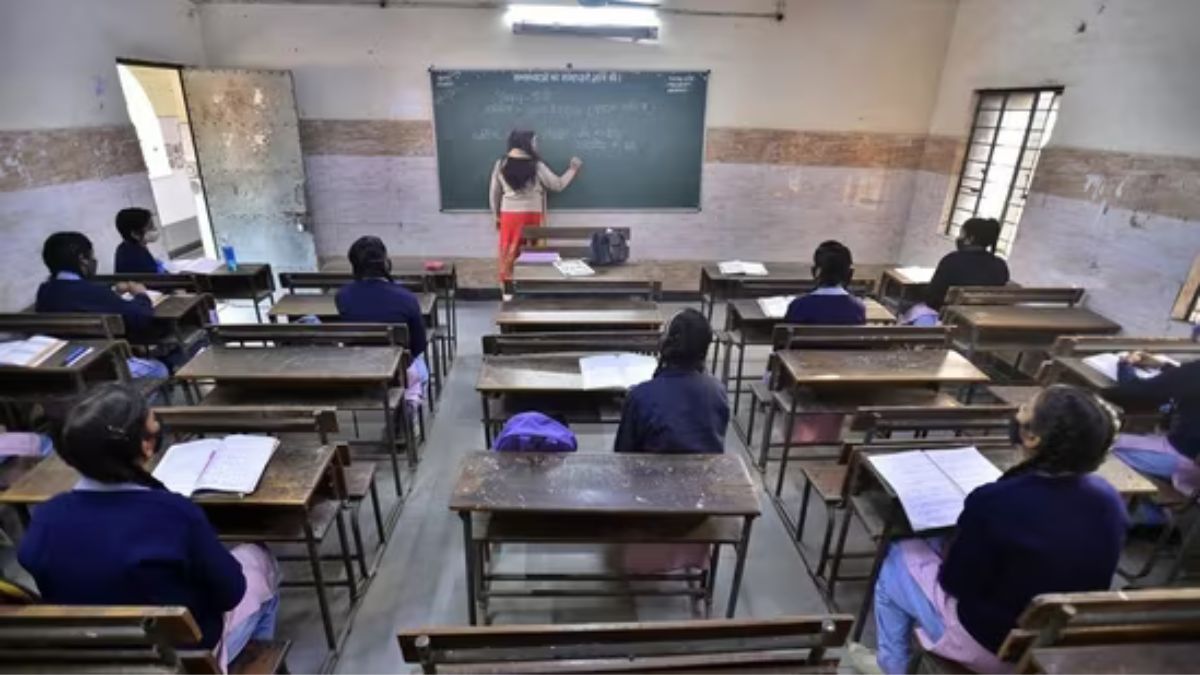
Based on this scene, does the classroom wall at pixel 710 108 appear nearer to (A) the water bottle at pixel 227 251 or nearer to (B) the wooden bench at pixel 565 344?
(A) the water bottle at pixel 227 251

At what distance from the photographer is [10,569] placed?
2.46 m

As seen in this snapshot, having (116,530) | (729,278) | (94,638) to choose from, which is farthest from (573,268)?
(94,638)

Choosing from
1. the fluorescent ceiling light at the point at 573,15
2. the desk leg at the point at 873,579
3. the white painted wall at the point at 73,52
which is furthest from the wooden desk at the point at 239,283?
the desk leg at the point at 873,579

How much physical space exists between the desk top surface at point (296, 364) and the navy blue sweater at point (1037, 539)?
2278 millimetres

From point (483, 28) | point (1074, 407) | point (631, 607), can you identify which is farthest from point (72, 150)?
point (1074, 407)

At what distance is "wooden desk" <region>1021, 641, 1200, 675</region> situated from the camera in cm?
125

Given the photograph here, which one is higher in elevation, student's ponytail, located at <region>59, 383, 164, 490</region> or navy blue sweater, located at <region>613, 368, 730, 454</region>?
student's ponytail, located at <region>59, 383, 164, 490</region>

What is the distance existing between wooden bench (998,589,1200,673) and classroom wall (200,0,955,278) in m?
4.92

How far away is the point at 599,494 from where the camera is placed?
1847 millimetres

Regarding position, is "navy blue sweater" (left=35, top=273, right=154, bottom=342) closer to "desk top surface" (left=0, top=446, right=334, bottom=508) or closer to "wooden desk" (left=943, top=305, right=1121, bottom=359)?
"desk top surface" (left=0, top=446, right=334, bottom=508)

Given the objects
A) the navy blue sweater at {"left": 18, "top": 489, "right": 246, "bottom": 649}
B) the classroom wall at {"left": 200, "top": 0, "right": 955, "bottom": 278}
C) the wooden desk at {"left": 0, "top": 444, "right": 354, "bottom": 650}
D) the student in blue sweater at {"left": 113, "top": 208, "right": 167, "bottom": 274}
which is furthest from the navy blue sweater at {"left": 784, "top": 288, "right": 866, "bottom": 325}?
the student in blue sweater at {"left": 113, "top": 208, "right": 167, "bottom": 274}

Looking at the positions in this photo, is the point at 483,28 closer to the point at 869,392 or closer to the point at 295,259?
the point at 295,259

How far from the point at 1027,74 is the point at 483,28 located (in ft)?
14.4

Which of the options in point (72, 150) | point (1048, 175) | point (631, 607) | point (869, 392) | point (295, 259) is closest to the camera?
point (631, 607)
